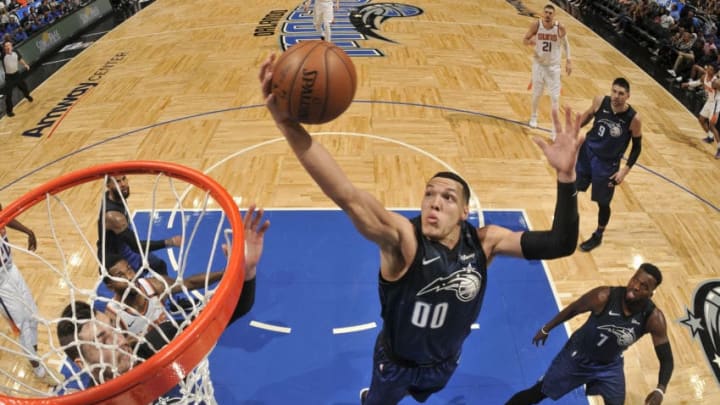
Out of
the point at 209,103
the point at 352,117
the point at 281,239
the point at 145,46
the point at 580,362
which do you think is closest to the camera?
the point at 580,362

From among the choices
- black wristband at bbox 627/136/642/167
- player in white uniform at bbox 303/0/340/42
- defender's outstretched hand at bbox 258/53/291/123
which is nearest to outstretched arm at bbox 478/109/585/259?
defender's outstretched hand at bbox 258/53/291/123

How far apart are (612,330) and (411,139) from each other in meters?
4.78

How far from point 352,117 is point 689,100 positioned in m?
6.59

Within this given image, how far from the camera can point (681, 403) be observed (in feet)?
13.4

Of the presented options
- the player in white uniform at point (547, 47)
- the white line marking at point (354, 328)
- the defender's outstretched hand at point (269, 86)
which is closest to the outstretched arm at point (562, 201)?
the defender's outstretched hand at point (269, 86)

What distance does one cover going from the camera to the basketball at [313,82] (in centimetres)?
218

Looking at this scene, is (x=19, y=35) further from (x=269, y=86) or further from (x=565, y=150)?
(x=565, y=150)

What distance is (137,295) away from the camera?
331 cm

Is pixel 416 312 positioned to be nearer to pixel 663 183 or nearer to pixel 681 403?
pixel 681 403

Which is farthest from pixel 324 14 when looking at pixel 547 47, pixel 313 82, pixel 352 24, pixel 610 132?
pixel 313 82

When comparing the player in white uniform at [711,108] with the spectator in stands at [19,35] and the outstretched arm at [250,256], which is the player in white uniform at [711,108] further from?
the spectator in stands at [19,35]

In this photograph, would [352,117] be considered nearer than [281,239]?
No

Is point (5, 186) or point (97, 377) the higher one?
point (97, 377)

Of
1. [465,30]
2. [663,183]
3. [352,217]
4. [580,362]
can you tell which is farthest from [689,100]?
[352,217]
